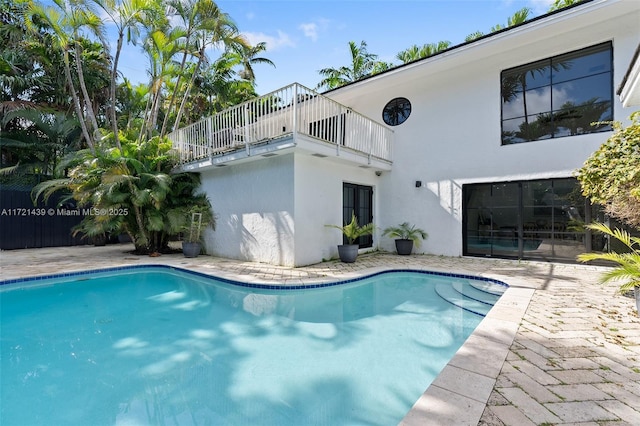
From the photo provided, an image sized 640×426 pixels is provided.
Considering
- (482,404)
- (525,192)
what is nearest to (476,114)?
(525,192)

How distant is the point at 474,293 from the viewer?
589cm

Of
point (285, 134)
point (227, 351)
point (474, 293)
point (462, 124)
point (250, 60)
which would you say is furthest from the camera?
point (250, 60)

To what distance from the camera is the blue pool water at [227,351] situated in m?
2.60

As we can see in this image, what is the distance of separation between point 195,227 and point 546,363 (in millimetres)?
9415

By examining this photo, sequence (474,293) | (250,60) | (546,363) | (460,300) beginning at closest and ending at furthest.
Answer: (546,363) < (460,300) < (474,293) < (250,60)

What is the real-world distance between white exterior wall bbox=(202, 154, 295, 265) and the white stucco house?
45 millimetres

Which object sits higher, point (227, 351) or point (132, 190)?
point (132, 190)

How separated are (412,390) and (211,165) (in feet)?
27.3

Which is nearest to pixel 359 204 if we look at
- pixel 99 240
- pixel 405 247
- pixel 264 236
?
pixel 405 247

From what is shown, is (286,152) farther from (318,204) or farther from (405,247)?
(405,247)

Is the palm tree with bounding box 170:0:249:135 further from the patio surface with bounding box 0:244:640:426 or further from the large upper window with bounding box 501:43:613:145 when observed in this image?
the patio surface with bounding box 0:244:640:426

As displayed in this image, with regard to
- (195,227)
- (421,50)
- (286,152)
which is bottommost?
(195,227)

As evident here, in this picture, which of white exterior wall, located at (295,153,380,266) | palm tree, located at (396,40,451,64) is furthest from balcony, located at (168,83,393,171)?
palm tree, located at (396,40,451,64)

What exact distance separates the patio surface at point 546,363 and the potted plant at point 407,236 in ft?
11.3
